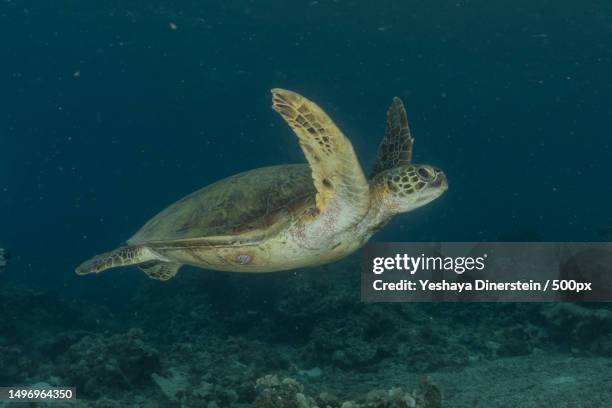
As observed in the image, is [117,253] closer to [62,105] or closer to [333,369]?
[333,369]

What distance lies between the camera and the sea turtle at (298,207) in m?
4.05

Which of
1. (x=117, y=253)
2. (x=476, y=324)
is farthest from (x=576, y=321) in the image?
(x=117, y=253)

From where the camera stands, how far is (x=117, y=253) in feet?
20.0

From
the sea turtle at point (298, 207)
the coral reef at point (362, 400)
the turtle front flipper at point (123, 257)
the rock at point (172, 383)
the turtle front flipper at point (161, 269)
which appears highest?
the sea turtle at point (298, 207)

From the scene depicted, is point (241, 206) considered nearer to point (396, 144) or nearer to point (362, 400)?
point (396, 144)

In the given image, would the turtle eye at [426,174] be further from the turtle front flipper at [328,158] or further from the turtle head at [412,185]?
the turtle front flipper at [328,158]

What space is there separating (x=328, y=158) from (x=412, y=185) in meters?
1.05

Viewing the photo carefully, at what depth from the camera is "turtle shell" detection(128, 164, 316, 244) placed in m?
4.97

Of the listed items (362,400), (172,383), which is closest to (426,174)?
(362,400)

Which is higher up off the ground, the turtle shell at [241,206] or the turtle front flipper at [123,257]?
the turtle shell at [241,206]

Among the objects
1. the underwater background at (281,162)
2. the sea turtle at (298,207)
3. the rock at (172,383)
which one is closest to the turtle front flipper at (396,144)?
the sea turtle at (298,207)
